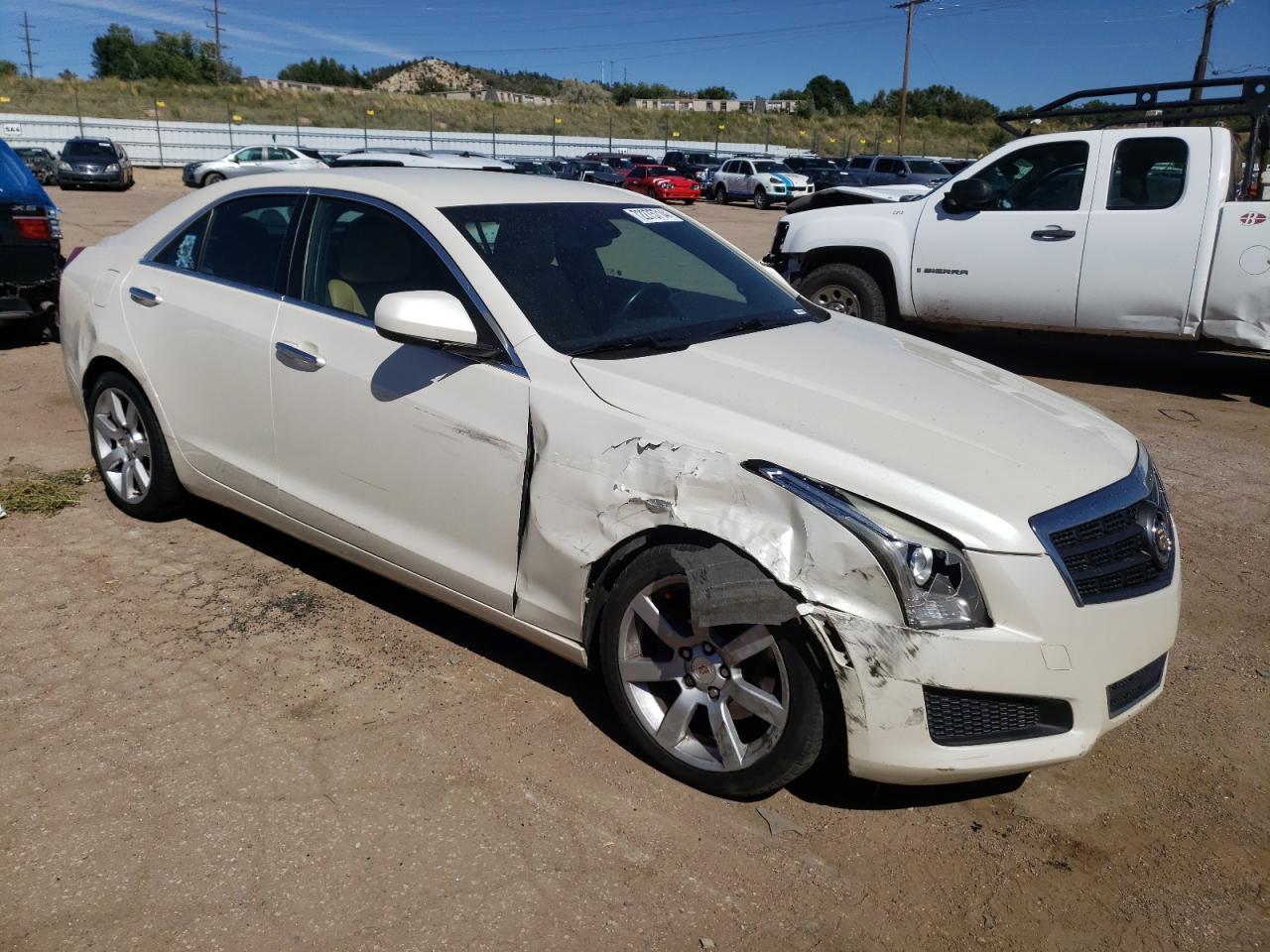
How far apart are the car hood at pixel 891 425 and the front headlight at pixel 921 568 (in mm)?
45

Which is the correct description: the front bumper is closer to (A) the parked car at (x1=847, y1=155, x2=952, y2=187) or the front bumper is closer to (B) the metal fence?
(A) the parked car at (x1=847, y1=155, x2=952, y2=187)

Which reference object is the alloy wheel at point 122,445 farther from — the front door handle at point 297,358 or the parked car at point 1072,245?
the parked car at point 1072,245

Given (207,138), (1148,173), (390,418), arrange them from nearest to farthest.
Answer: (390,418)
(1148,173)
(207,138)

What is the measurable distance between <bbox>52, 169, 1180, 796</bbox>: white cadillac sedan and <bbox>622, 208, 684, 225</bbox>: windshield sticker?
0.02 meters

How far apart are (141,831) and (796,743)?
1783 mm

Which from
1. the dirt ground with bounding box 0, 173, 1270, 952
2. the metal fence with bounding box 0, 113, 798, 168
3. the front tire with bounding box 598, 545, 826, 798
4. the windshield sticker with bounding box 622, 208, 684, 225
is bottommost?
the dirt ground with bounding box 0, 173, 1270, 952

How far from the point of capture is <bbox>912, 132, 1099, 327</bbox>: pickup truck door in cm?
807

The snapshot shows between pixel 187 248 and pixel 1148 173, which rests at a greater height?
pixel 1148 173

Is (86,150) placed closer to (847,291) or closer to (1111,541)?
(847,291)

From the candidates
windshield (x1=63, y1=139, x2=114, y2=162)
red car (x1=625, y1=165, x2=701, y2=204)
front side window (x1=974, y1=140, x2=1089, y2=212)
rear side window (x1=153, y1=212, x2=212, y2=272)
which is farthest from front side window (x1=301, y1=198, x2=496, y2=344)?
windshield (x1=63, y1=139, x2=114, y2=162)

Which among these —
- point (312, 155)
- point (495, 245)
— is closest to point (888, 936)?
point (495, 245)

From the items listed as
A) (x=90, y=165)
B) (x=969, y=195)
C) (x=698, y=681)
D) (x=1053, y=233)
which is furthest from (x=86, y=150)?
(x=698, y=681)

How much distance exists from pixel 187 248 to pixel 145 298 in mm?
283

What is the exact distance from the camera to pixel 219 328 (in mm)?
4160
